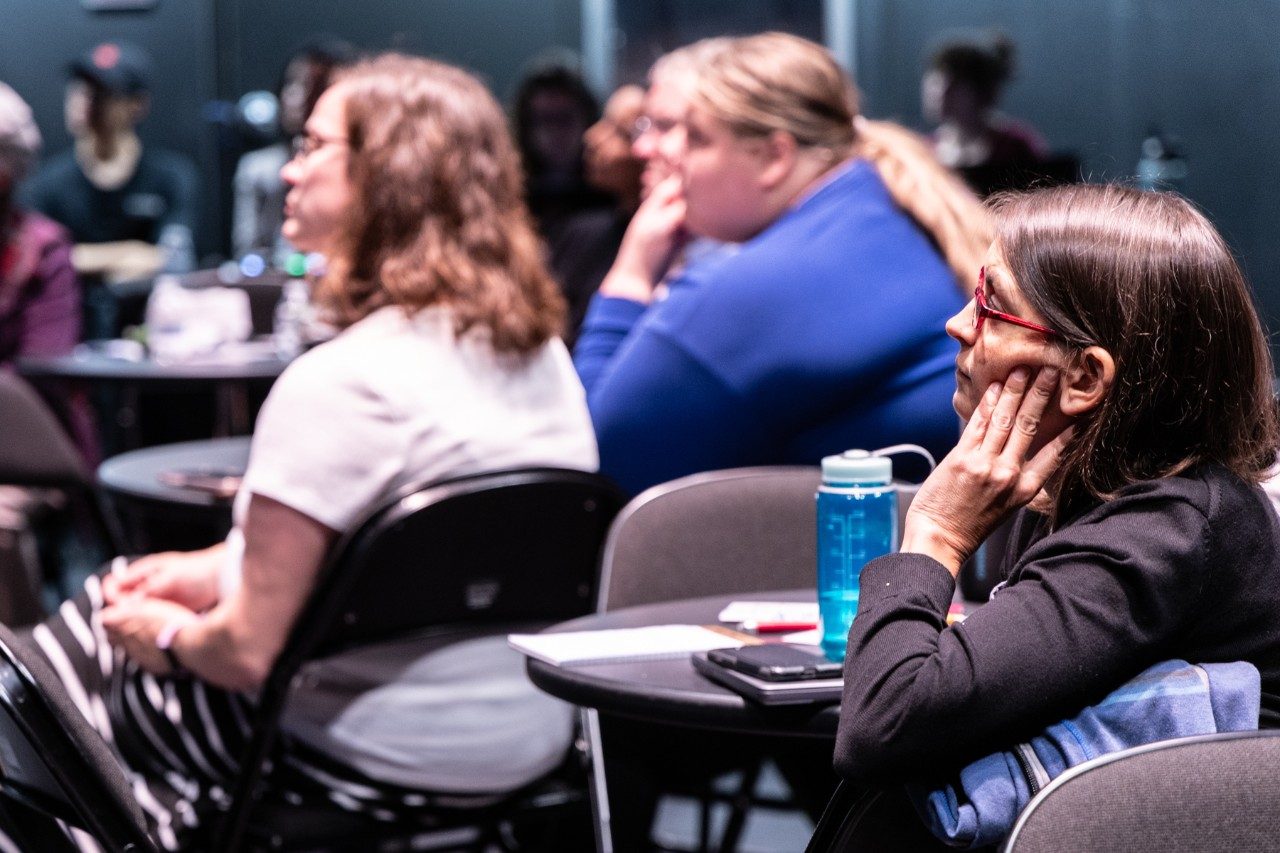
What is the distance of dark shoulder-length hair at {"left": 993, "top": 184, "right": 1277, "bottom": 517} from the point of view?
1.30 metres

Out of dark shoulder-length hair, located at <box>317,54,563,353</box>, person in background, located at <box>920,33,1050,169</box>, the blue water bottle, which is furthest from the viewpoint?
person in background, located at <box>920,33,1050,169</box>

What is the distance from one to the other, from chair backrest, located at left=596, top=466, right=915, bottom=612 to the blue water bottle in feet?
1.64

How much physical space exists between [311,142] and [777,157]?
79cm

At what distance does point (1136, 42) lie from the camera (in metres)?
5.84

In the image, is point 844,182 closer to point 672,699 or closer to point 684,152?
point 684,152

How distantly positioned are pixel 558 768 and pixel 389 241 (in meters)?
0.79

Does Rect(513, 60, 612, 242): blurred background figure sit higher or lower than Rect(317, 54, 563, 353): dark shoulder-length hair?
lower

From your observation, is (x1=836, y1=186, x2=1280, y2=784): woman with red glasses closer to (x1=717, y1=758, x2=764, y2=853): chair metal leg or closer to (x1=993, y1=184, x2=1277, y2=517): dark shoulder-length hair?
(x1=993, y1=184, x2=1277, y2=517): dark shoulder-length hair

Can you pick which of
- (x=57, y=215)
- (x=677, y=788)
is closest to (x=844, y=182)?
(x=677, y=788)

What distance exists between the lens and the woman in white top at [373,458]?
6.69 ft

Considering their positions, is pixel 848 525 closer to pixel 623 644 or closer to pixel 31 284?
pixel 623 644

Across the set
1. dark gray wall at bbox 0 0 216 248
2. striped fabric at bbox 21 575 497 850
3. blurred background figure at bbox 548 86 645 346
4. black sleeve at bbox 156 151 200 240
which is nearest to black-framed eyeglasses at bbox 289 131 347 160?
striped fabric at bbox 21 575 497 850

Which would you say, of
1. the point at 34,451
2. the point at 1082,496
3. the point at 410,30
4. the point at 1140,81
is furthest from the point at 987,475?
the point at 410,30

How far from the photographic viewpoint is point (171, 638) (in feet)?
6.98
